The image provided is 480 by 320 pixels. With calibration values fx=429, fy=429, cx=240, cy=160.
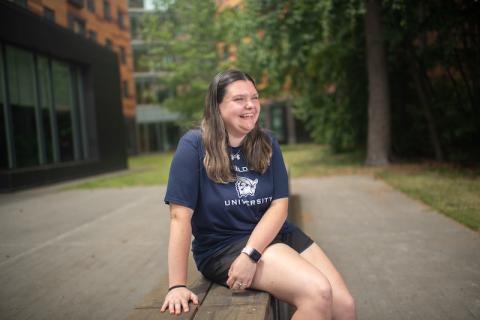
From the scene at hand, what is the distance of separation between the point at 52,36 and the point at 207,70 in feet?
57.6

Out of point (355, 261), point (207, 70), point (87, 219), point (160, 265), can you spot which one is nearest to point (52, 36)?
point (87, 219)

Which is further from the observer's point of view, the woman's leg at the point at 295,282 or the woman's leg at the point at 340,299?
the woman's leg at the point at 340,299

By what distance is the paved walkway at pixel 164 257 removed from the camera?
11.0 feet

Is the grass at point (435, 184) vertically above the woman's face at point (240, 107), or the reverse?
the woman's face at point (240, 107)

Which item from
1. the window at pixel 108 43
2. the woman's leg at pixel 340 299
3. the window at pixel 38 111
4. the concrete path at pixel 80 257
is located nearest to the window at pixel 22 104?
the window at pixel 38 111

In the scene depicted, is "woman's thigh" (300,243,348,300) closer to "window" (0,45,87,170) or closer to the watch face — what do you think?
the watch face

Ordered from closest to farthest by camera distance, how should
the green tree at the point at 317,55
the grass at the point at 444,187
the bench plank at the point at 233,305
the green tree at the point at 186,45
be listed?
the bench plank at the point at 233,305
the grass at the point at 444,187
the green tree at the point at 317,55
the green tree at the point at 186,45

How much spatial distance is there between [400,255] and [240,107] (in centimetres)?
285

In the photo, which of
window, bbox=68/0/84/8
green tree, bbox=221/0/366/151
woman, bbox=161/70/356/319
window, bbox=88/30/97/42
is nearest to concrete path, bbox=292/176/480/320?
woman, bbox=161/70/356/319

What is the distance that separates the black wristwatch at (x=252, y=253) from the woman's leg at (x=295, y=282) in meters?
0.06

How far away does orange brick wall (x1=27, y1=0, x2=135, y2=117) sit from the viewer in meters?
6.62

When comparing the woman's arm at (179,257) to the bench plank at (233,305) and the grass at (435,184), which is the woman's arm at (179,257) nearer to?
the bench plank at (233,305)

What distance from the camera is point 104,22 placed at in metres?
12.1

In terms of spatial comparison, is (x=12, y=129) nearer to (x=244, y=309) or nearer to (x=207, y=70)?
(x=244, y=309)
